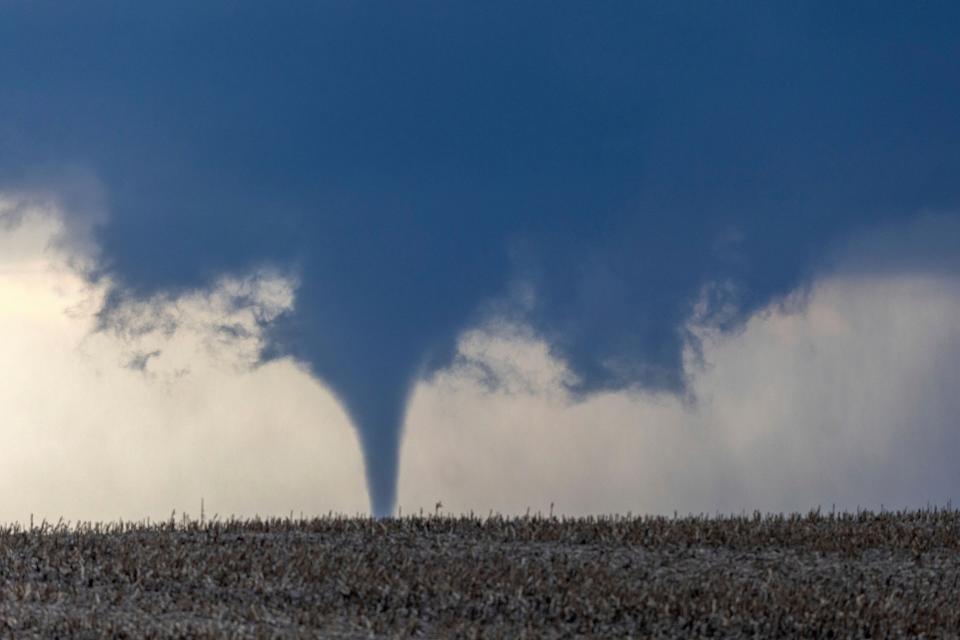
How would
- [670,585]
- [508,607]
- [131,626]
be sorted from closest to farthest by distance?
[131,626], [508,607], [670,585]

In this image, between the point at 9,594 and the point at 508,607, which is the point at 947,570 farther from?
the point at 9,594

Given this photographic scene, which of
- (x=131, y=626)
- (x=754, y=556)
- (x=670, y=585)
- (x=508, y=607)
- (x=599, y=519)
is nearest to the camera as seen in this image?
(x=131, y=626)

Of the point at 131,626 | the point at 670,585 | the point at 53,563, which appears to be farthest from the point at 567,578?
the point at 53,563

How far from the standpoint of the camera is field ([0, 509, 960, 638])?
14.1m

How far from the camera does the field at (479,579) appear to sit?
46.2 feet

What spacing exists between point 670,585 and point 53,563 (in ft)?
25.0

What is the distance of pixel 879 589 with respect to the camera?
16.7 metres

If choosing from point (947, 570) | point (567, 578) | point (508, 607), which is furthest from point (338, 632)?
point (947, 570)

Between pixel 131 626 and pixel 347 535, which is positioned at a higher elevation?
pixel 347 535

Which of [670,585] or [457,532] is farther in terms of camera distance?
[457,532]

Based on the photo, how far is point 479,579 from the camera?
15.5 metres

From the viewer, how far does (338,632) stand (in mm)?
13523

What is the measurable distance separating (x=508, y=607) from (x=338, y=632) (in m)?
2.07

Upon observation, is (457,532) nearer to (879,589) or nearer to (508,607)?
(508,607)
